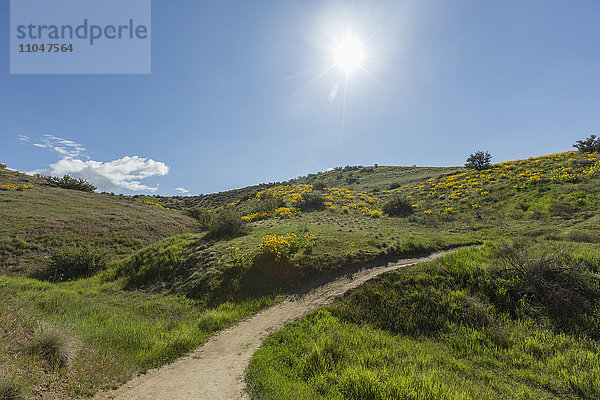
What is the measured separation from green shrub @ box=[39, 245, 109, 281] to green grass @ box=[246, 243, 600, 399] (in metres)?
14.4

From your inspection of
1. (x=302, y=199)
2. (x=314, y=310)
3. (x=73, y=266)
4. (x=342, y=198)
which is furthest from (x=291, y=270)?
(x=342, y=198)

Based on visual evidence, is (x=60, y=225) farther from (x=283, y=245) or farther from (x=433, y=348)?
(x=433, y=348)

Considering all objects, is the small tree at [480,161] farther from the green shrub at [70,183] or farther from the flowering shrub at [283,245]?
the green shrub at [70,183]

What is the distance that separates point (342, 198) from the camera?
34125 millimetres

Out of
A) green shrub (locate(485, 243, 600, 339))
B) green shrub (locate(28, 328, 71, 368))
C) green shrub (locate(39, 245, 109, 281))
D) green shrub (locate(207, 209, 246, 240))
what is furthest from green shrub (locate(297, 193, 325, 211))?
green shrub (locate(28, 328, 71, 368))

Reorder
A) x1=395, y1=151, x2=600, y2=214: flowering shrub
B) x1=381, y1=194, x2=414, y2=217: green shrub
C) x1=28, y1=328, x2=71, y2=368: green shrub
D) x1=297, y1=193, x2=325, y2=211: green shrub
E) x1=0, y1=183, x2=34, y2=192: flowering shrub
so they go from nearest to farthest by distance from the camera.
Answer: x1=28, y1=328, x2=71, y2=368: green shrub
x1=0, y1=183, x2=34, y2=192: flowering shrub
x1=395, y1=151, x2=600, y2=214: flowering shrub
x1=381, y1=194, x2=414, y2=217: green shrub
x1=297, y1=193, x2=325, y2=211: green shrub

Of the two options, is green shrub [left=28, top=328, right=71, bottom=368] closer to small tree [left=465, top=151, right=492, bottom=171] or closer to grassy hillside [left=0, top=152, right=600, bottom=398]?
grassy hillside [left=0, top=152, right=600, bottom=398]

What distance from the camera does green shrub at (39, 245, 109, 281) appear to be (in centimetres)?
1300

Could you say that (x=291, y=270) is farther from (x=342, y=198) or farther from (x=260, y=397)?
(x=342, y=198)

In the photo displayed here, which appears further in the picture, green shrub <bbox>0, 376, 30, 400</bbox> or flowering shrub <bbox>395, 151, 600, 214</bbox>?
flowering shrub <bbox>395, 151, 600, 214</bbox>

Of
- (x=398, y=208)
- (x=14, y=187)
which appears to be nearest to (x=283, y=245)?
(x=398, y=208)

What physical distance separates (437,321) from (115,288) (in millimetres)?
15243

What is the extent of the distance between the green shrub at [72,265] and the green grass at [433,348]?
14426 mm

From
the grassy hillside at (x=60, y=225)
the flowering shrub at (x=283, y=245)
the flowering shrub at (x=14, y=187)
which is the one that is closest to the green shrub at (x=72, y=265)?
the grassy hillside at (x=60, y=225)
